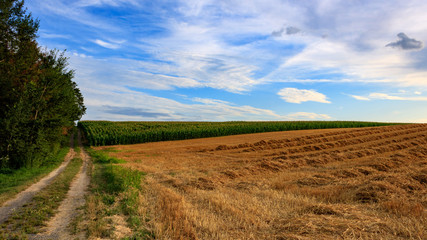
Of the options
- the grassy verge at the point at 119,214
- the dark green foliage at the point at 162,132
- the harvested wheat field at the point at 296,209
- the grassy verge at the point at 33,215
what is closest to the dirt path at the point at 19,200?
the grassy verge at the point at 33,215

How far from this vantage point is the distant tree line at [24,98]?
16.6 meters

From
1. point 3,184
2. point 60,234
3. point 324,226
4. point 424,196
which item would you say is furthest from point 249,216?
point 3,184

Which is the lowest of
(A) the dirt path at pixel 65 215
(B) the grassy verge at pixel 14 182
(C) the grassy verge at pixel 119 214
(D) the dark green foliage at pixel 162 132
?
(B) the grassy verge at pixel 14 182

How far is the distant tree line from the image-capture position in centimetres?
1662

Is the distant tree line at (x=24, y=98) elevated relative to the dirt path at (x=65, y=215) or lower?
elevated

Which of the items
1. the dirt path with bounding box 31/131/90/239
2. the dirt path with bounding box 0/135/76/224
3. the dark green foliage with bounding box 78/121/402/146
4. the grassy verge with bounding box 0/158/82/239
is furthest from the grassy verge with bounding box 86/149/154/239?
the dark green foliage with bounding box 78/121/402/146

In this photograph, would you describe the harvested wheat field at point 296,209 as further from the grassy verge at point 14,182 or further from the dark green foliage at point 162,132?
the dark green foliage at point 162,132

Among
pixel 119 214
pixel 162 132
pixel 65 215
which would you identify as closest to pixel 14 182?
pixel 65 215

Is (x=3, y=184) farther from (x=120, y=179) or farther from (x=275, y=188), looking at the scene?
(x=275, y=188)

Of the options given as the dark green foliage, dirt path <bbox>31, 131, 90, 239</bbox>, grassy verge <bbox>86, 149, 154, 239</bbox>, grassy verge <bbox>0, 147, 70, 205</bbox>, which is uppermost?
the dark green foliage

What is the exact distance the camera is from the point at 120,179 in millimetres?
10688

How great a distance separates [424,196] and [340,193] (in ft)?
7.86

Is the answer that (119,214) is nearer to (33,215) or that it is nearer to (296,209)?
(33,215)

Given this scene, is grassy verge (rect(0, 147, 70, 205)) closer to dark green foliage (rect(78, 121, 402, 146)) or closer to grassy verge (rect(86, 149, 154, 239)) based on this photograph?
grassy verge (rect(86, 149, 154, 239))
